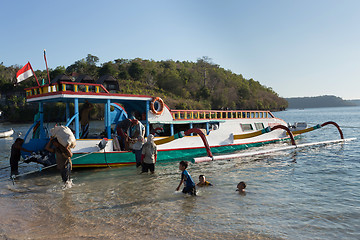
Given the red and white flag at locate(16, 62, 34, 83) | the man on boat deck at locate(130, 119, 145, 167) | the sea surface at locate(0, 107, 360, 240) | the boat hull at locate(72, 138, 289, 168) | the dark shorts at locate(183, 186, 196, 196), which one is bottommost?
the sea surface at locate(0, 107, 360, 240)

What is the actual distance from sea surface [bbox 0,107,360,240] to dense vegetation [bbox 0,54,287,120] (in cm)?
6946

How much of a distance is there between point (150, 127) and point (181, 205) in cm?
965

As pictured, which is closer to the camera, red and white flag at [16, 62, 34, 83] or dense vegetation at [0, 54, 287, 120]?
red and white flag at [16, 62, 34, 83]

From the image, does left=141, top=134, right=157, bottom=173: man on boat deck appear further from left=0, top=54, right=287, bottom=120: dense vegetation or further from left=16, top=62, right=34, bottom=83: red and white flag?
left=0, top=54, right=287, bottom=120: dense vegetation

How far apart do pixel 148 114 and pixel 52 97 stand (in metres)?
5.22

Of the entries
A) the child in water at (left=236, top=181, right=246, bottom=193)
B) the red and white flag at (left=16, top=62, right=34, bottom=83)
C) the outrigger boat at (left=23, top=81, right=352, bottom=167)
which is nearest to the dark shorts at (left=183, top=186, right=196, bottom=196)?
the child in water at (left=236, top=181, right=246, bottom=193)

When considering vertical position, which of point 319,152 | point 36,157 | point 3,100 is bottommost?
point 319,152

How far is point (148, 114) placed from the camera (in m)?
16.3

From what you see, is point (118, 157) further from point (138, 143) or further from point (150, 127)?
point (150, 127)

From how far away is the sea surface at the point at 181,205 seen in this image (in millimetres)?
6715

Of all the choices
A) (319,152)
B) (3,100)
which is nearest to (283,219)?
(319,152)

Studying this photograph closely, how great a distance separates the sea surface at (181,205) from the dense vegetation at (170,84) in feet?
228

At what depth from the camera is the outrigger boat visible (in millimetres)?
13340

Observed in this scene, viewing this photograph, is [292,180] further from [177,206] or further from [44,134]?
[44,134]
